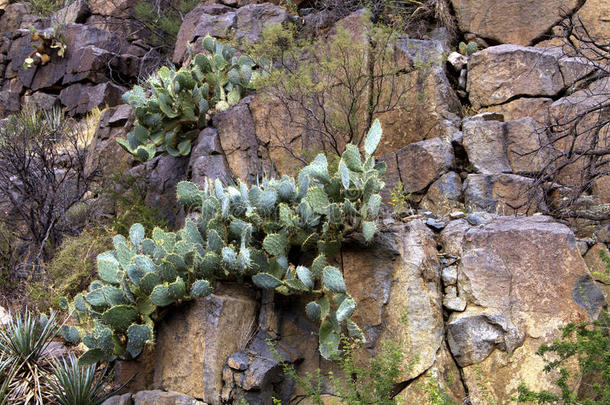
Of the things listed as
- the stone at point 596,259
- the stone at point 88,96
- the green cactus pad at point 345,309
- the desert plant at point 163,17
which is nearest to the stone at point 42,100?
the stone at point 88,96

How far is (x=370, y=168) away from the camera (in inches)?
210

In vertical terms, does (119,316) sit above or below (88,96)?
above

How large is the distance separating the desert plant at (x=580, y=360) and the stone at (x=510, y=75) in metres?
4.39

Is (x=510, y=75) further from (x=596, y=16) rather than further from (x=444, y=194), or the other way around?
(x=444, y=194)

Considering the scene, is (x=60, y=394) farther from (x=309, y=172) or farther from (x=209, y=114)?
(x=209, y=114)

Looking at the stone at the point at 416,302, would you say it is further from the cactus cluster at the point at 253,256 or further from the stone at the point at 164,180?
the stone at the point at 164,180

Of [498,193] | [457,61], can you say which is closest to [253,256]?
[498,193]

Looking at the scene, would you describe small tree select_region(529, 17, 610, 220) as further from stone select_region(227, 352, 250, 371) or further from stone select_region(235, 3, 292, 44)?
stone select_region(235, 3, 292, 44)

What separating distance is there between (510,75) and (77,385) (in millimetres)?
6988

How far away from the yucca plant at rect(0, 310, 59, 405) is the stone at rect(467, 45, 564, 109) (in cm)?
661

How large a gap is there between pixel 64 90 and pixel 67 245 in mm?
9065

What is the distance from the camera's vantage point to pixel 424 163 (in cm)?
711

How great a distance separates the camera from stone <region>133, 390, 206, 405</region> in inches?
187

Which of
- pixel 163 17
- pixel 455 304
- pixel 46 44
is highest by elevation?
pixel 455 304
